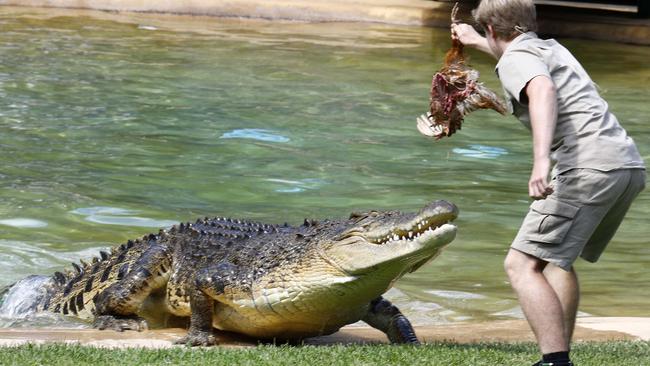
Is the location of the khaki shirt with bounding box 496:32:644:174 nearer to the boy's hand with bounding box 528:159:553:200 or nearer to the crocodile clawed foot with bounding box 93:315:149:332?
the boy's hand with bounding box 528:159:553:200

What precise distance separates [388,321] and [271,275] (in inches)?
26.1

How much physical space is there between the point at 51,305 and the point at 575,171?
12.7ft

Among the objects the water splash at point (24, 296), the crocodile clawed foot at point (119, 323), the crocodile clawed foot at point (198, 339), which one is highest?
the crocodile clawed foot at point (198, 339)

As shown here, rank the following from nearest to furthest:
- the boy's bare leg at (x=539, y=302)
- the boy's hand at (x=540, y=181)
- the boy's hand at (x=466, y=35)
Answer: the boy's hand at (x=540, y=181) → the boy's bare leg at (x=539, y=302) → the boy's hand at (x=466, y=35)

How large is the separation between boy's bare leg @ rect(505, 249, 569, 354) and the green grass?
1.15ft

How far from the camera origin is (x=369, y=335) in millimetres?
6883

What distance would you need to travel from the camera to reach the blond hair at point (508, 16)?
520cm

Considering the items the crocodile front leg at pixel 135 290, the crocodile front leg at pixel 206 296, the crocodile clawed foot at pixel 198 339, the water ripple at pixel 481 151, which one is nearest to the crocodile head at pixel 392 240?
the crocodile front leg at pixel 206 296

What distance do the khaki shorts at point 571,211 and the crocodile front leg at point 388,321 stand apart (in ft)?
4.37

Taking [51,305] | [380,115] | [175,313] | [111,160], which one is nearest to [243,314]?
[175,313]

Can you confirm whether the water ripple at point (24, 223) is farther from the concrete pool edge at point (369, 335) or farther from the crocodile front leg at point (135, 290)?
the concrete pool edge at point (369, 335)

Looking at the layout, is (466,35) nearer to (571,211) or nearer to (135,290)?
(571,211)

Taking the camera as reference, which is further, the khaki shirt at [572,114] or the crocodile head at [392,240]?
the crocodile head at [392,240]

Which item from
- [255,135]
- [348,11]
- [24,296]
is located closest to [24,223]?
[24,296]
